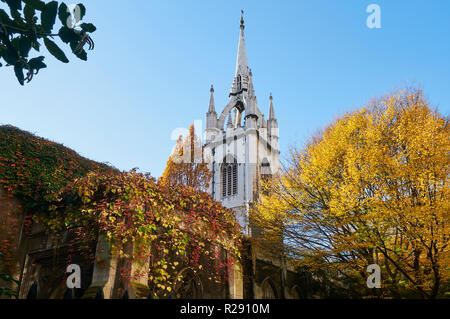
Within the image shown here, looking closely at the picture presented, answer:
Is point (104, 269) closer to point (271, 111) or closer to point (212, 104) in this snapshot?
point (212, 104)

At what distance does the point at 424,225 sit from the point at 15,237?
10193 mm

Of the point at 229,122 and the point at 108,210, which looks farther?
the point at 229,122

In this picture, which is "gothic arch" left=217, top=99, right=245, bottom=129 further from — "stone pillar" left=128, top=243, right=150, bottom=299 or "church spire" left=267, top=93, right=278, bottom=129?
"stone pillar" left=128, top=243, right=150, bottom=299

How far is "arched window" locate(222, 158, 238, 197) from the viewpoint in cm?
3684

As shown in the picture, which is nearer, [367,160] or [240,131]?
[367,160]

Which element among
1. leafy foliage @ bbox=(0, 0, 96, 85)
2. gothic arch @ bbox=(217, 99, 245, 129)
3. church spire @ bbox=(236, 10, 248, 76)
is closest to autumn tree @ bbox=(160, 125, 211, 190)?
gothic arch @ bbox=(217, 99, 245, 129)

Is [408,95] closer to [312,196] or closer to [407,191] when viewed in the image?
[407,191]

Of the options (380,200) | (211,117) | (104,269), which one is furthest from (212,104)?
(104,269)

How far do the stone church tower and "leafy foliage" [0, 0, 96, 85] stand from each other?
31924 mm

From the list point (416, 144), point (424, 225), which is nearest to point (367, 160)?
point (416, 144)

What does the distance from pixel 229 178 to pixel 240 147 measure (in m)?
3.78

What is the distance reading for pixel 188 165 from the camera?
30891mm

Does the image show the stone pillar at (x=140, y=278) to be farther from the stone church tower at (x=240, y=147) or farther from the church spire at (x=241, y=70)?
the church spire at (x=241, y=70)

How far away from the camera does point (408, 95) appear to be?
11125mm
